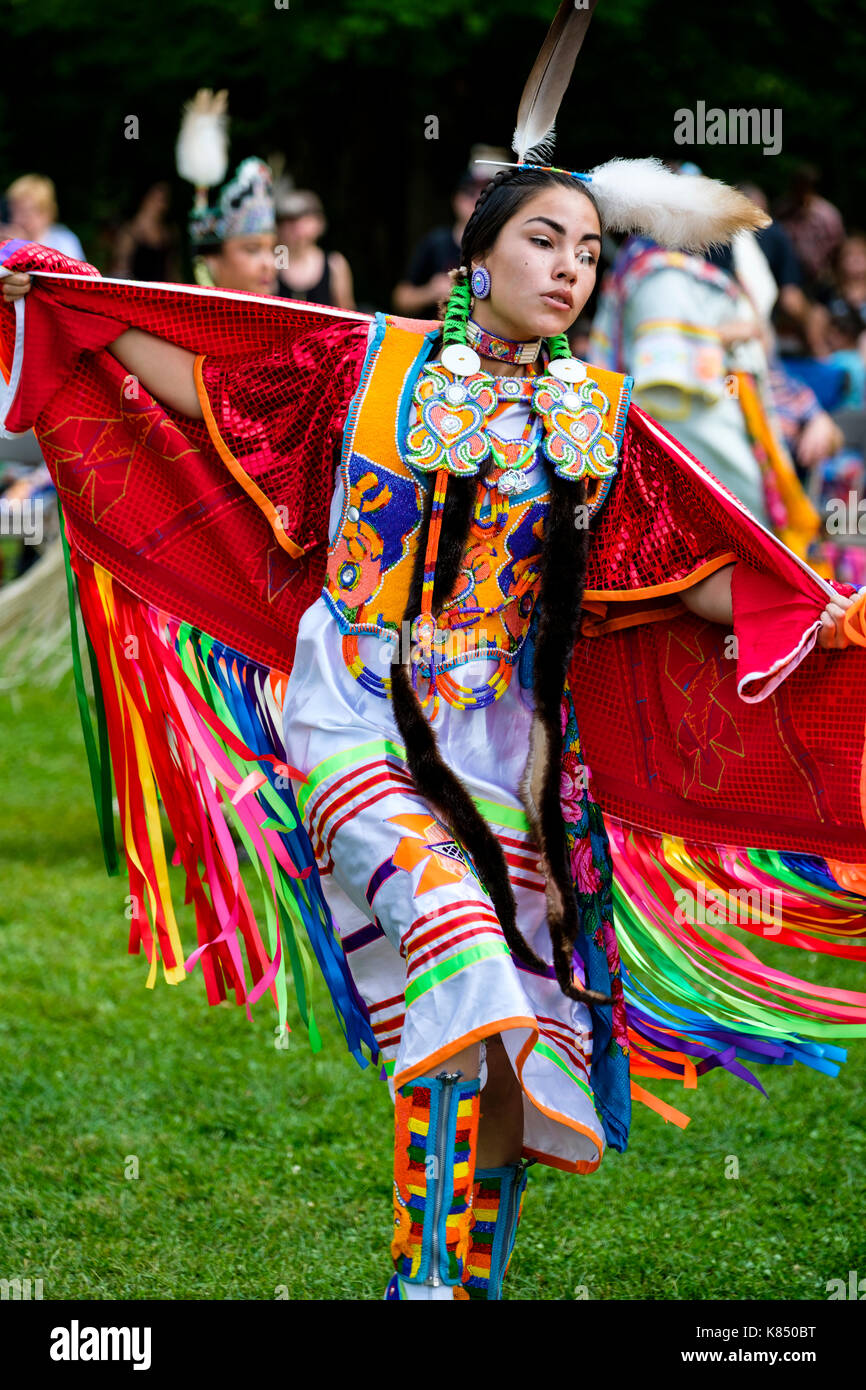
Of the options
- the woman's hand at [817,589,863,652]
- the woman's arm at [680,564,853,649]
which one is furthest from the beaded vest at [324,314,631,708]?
the woman's hand at [817,589,863,652]

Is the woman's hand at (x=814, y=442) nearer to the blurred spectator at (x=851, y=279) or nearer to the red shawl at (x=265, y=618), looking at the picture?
the blurred spectator at (x=851, y=279)

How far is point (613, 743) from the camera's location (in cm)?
349

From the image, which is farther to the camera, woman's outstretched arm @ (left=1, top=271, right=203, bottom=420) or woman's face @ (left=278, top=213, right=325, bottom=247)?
woman's face @ (left=278, top=213, right=325, bottom=247)

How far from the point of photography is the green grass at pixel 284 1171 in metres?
3.53

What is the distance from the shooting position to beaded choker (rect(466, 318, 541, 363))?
3.14 metres

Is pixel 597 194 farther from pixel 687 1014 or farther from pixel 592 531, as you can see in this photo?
pixel 687 1014

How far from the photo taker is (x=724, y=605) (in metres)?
3.28

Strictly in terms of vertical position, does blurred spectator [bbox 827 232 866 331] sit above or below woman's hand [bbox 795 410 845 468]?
above

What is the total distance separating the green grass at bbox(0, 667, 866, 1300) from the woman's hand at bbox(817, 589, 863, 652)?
4.01 feet

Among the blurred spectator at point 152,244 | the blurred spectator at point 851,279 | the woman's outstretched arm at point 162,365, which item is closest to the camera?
the woman's outstretched arm at point 162,365

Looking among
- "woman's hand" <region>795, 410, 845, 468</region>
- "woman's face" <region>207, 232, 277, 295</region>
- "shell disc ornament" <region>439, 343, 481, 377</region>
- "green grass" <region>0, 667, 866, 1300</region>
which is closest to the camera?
"shell disc ornament" <region>439, 343, 481, 377</region>

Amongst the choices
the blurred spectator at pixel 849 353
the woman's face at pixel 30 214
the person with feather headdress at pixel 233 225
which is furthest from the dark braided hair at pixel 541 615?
the blurred spectator at pixel 849 353

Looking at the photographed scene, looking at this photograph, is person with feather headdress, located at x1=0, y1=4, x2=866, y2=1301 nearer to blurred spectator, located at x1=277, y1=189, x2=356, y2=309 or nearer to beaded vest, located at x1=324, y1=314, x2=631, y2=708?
beaded vest, located at x1=324, y1=314, x2=631, y2=708

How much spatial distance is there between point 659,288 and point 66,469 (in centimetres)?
334
